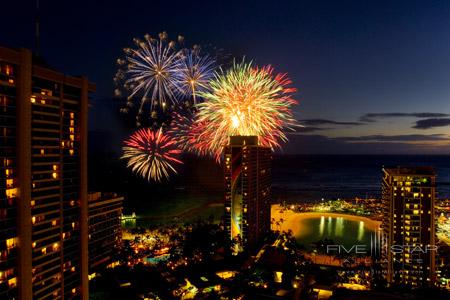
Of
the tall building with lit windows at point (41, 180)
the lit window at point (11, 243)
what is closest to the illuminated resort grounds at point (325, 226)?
the tall building with lit windows at point (41, 180)

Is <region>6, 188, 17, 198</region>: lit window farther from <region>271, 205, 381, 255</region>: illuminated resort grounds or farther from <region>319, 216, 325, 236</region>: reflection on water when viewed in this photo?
<region>319, 216, 325, 236</region>: reflection on water

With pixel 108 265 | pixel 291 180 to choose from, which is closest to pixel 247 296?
pixel 108 265

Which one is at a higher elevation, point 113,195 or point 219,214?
point 113,195

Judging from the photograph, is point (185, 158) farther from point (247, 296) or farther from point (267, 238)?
point (247, 296)

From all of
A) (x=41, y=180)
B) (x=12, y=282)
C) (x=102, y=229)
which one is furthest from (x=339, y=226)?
(x=12, y=282)

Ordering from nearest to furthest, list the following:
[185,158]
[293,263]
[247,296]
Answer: [247,296] → [293,263] → [185,158]

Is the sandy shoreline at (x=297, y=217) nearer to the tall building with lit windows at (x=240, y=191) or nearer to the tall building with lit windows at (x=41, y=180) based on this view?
the tall building with lit windows at (x=240, y=191)

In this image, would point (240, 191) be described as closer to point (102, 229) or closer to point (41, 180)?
point (102, 229)

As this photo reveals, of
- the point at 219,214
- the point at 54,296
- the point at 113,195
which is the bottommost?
the point at 219,214
